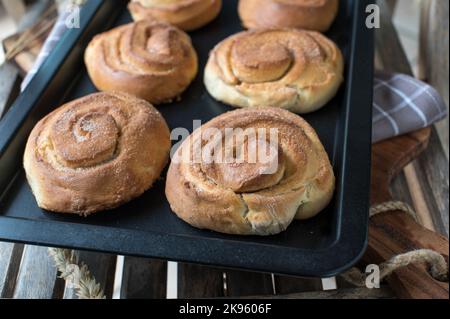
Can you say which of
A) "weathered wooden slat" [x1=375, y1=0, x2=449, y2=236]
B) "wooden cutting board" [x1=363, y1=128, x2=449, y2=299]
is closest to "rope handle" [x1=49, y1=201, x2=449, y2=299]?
"wooden cutting board" [x1=363, y1=128, x2=449, y2=299]

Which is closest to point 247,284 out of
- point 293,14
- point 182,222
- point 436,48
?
point 182,222

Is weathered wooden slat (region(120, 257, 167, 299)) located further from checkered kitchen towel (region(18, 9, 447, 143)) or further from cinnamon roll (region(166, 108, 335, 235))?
checkered kitchen towel (region(18, 9, 447, 143))

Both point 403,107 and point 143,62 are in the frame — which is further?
point 403,107

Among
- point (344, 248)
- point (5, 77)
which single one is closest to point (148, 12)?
point (5, 77)

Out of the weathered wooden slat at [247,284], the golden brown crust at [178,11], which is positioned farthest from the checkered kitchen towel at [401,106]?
the weathered wooden slat at [247,284]

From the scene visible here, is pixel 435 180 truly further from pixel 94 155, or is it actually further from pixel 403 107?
pixel 94 155

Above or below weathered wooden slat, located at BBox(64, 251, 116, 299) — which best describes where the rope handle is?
above
